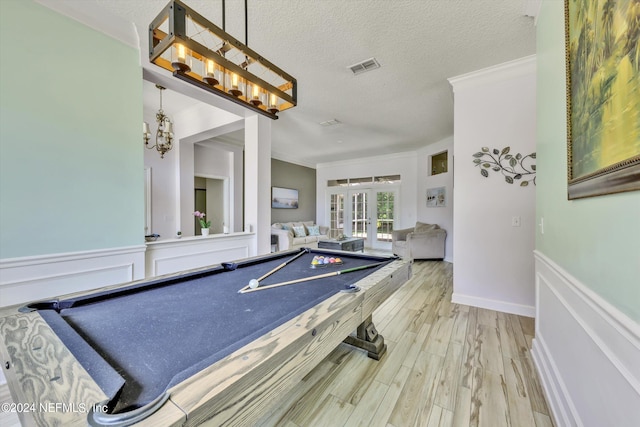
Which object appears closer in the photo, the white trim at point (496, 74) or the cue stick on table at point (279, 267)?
the cue stick on table at point (279, 267)

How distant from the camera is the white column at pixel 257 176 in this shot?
3.57 meters

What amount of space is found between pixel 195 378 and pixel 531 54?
3767mm

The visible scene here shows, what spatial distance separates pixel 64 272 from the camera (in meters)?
1.92

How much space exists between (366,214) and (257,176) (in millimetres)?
4623

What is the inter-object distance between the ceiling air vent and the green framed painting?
1.68 metres

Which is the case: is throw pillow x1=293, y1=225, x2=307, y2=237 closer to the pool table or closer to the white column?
the white column

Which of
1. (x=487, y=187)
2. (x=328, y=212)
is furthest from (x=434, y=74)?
(x=328, y=212)

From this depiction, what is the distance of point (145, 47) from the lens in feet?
7.68

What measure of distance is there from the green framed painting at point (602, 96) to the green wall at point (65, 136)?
3.11 metres

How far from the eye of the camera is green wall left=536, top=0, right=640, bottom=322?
749 millimetres

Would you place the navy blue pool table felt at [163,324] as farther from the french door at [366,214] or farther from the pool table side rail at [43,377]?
the french door at [366,214]

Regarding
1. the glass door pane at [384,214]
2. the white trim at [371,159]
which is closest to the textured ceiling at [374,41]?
the white trim at [371,159]

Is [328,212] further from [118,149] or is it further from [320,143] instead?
[118,149]

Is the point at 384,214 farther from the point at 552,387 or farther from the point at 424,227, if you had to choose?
the point at 552,387
